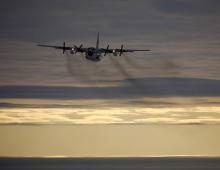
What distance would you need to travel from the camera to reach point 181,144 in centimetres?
6762

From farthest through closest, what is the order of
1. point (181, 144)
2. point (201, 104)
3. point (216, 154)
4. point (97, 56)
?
point (216, 154) < point (181, 144) < point (201, 104) < point (97, 56)

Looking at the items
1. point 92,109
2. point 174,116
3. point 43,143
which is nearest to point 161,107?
point 174,116

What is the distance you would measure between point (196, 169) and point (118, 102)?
50.1 meters

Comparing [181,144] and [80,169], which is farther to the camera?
[80,169]

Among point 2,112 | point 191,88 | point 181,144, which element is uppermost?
point 191,88

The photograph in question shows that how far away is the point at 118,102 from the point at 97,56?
3.14 m

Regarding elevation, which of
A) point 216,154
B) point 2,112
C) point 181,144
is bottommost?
point 216,154

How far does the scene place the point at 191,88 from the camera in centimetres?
3019

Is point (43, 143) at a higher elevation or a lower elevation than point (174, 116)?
lower

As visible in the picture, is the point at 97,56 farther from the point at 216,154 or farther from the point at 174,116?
the point at 216,154

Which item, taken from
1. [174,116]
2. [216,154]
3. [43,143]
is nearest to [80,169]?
[43,143]

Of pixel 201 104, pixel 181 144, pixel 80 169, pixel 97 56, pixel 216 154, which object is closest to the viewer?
pixel 97 56

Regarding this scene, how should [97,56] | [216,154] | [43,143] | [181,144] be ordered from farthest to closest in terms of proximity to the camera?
1. [216,154]
2. [181,144]
3. [43,143]
4. [97,56]

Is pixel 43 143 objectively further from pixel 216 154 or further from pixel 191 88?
pixel 216 154
